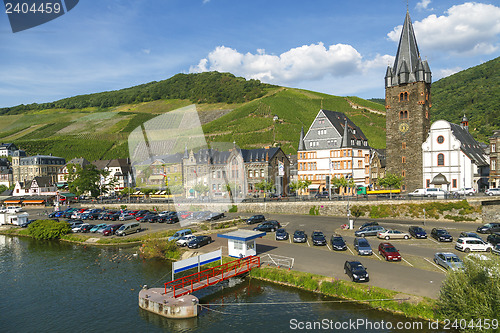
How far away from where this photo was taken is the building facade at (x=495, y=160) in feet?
197

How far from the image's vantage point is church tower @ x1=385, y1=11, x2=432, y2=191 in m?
69.6

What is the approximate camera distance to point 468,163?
210ft

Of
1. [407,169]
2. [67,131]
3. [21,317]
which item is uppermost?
[67,131]

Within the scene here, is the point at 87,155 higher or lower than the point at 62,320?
higher

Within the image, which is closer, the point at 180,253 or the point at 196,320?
the point at 196,320

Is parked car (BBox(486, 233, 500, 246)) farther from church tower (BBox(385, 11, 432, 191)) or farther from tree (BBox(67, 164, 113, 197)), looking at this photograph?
tree (BBox(67, 164, 113, 197))

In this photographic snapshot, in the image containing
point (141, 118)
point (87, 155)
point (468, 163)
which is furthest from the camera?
point (141, 118)

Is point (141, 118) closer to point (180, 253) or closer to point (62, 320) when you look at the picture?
point (180, 253)

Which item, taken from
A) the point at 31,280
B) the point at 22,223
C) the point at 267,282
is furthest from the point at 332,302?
the point at 22,223

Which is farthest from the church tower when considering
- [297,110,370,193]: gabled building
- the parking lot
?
Result: the parking lot

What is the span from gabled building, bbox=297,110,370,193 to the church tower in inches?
279

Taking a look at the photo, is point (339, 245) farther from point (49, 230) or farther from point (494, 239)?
point (49, 230)

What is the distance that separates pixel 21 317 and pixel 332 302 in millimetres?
23451

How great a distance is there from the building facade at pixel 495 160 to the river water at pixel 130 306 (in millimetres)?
51702
